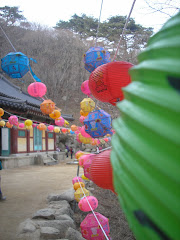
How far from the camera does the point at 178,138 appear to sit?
347 millimetres

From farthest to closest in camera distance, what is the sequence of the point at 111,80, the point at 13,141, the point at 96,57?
1. the point at 13,141
2. the point at 96,57
3. the point at 111,80

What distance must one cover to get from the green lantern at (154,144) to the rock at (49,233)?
133 inches

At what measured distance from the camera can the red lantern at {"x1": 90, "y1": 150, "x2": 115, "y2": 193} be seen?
5.26ft

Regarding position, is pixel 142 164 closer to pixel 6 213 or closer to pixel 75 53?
pixel 6 213

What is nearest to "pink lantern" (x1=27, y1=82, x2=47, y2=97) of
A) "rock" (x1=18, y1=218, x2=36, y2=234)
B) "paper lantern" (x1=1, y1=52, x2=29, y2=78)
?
"paper lantern" (x1=1, y1=52, x2=29, y2=78)

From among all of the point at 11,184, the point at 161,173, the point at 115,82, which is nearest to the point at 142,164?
the point at 161,173

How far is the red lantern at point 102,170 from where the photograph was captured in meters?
1.60

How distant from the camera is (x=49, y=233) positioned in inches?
131

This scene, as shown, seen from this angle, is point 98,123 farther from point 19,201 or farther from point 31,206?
point 19,201

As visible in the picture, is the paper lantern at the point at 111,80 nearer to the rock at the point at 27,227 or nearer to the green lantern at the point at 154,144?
the green lantern at the point at 154,144

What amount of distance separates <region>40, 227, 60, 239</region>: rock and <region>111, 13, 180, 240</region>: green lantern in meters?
3.39

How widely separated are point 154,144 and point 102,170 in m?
1.30

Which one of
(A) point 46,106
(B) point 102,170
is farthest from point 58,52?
(B) point 102,170

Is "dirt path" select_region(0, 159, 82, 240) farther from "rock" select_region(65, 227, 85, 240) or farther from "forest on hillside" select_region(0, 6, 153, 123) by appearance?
"forest on hillside" select_region(0, 6, 153, 123)
